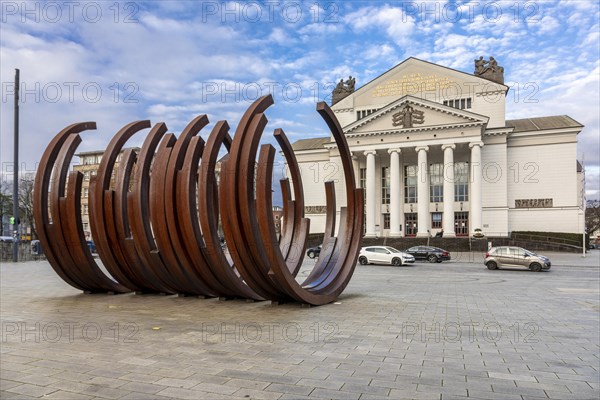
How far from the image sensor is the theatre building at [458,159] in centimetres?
5309

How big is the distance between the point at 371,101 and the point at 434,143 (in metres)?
12.3

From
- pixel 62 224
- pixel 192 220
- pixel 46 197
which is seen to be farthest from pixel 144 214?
pixel 46 197

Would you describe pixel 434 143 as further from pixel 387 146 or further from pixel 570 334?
pixel 570 334

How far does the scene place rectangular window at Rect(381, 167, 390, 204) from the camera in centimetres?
6084

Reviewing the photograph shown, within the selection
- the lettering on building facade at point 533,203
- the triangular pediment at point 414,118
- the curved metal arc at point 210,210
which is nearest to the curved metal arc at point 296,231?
the curved metal arc at point 210,210

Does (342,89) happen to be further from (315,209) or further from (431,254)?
(431,254)

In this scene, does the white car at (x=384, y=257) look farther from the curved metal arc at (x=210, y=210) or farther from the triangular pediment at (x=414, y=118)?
the triangular pediment at (x=414, y=118)

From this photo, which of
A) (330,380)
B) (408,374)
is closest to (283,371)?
(330,380)

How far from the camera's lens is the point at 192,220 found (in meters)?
11.0

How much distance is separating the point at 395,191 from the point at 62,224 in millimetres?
47843

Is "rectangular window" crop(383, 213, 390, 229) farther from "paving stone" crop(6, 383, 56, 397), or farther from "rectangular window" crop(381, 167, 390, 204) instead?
"paving stone" crop(6, 383, 56, 397)

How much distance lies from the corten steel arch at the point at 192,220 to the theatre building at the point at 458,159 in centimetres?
Result: 4224

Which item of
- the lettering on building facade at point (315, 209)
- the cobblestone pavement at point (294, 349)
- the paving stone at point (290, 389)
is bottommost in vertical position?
the cobblestone pavement at point (294, 349)

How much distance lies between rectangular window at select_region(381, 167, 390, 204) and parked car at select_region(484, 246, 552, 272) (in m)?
33.5
